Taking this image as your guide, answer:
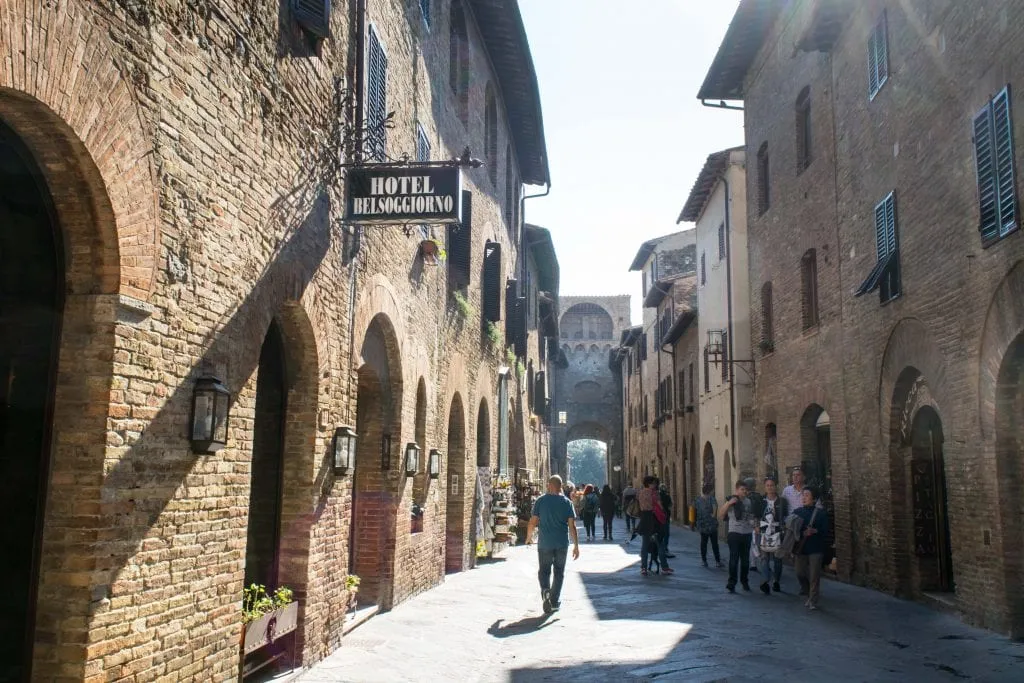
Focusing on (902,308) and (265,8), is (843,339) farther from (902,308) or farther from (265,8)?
(265,8)

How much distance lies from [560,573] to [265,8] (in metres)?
6.72

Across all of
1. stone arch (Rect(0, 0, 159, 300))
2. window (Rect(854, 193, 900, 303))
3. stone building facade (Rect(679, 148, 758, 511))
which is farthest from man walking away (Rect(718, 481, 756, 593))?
stone arch (Rect(0, 0, 159, 300))

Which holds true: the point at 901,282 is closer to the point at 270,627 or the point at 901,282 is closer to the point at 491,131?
the point at 491,131

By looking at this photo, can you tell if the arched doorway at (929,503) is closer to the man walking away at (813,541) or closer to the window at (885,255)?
the man walking away at (813,541)

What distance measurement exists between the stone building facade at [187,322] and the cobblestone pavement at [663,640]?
77 centimetres

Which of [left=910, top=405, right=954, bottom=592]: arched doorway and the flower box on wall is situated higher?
[left=910, top=405, right=954, bottom=592]: arched doorway

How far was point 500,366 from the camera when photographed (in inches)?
766

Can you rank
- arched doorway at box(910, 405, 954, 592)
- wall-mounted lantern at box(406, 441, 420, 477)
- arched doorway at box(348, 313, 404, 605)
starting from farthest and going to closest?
arched doorway at box(910, 405, 954, 592)
wall-mounted lantern at box(406, 441, 420, 477)
arched doorway at box(348, 313, 404, 605)

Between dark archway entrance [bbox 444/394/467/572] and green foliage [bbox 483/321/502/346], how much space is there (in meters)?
2.62

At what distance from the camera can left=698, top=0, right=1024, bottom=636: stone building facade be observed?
30.3 ft

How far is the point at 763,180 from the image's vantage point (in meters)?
19.2

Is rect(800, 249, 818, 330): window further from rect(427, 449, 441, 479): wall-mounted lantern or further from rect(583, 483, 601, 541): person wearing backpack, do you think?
rect(583, 483, 601, 541): person wearing backpack

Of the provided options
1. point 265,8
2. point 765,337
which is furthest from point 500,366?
point 265,8

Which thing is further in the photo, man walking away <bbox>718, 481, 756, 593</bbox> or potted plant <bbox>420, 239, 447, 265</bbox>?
man walking away <bbox>718, 481, 756, 593</bbox>
